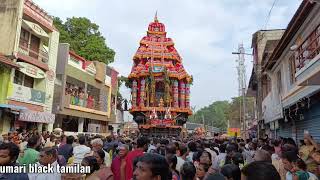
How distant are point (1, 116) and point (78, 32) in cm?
1699

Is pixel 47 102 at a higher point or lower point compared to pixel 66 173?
higher

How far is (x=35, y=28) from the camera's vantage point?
19.1 m

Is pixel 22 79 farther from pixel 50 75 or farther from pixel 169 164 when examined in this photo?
pixel 169 164

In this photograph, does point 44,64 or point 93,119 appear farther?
point 93,119

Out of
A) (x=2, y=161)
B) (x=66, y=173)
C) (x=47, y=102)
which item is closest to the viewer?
(x=2, y=161)

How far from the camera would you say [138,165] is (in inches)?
106

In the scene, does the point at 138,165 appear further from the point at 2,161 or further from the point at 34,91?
the point at 34,91

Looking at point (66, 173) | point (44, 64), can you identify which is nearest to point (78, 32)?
point (44, 64)

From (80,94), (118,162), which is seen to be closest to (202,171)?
(118,162)

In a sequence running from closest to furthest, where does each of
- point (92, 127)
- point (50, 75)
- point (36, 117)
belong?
point (36, 117), point (50, 75), point (92, 127)

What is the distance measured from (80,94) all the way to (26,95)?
816cm

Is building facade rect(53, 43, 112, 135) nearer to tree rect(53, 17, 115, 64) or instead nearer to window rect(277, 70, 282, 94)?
tree rect(53, 17, 115, 64)

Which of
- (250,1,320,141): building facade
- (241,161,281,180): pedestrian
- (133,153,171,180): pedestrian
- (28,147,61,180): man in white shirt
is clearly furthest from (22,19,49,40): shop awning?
(241,161,281,180): pedestrian

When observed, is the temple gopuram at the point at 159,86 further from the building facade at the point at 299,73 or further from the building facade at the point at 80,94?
the building facade at the point at 299,73
